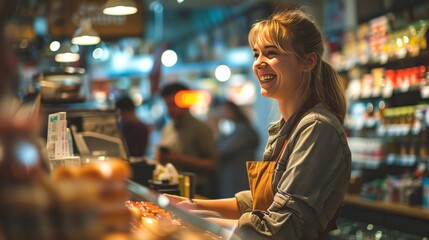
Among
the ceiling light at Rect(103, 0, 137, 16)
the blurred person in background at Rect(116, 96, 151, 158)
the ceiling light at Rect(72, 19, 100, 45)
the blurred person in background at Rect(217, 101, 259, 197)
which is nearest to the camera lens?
the ceiling light at Rect(103, 0, 137, 16)

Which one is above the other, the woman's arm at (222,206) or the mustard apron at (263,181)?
the mustard apron at (263,181)

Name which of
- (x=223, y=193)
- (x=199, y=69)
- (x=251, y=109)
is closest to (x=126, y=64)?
(x=199, y=69)

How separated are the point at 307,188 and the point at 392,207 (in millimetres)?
4362

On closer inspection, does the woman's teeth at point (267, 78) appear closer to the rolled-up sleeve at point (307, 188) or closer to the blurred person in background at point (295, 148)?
the blurred person in background at point (295, 148)

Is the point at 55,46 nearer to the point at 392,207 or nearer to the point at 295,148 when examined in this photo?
the point at 392,207

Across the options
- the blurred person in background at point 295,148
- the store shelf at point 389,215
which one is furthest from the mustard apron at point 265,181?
the store shelf at point 389,215

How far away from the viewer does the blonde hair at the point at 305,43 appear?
2859 mm

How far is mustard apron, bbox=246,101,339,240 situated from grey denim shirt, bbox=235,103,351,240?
0.03 meters

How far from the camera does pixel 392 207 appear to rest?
670cm

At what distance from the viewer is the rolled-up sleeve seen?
2.61 meters

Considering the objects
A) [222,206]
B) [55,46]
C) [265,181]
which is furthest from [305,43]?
[55,46]

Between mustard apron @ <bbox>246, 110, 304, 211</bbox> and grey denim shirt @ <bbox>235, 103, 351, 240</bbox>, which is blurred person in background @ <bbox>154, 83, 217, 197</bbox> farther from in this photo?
grey denim shirt @ <bbox>235, 103, 351, 240</bbox>

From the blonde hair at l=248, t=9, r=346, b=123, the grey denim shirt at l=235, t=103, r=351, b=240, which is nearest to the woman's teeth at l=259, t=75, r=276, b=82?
the blonde hair at l=248, t=9, r=346, b=123

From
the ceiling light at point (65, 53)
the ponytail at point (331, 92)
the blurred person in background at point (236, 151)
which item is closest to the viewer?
the ponytail at point (331, 92)
